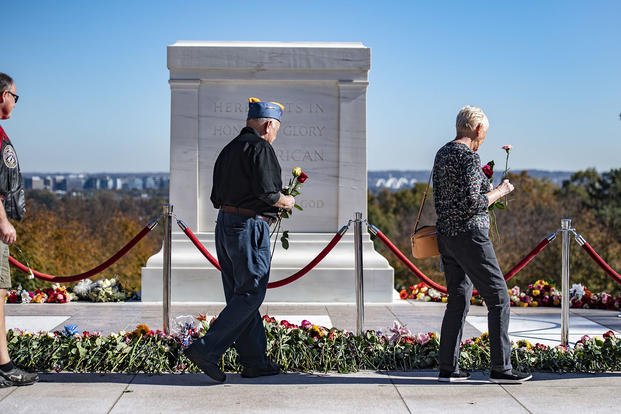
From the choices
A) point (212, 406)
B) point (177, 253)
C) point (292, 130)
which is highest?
point (292, 130)

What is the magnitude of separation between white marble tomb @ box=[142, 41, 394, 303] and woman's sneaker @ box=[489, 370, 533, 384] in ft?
12.8

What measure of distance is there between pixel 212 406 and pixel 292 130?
5079 millimetres

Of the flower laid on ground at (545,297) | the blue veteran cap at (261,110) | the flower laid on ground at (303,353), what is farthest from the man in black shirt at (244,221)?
the flower laid on ground at (545,297)

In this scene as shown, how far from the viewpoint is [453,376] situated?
21.0 ft

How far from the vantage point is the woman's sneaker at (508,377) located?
20.7 feet

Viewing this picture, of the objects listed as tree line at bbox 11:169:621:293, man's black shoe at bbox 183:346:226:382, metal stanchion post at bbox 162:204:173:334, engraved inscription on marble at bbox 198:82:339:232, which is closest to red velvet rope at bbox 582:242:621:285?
man's black shoe at bbox 183:346:226:382

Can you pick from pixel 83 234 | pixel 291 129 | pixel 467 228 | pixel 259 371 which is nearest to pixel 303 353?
pixel 259 371

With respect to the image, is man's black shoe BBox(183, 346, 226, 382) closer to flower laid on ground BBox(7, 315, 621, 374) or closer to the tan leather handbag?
flower laid on ground BBox(7, 315, 621, 374)

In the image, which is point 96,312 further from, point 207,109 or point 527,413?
point 527,413

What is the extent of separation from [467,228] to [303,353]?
4.99 ft

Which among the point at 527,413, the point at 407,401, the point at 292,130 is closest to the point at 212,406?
the point at 407,401

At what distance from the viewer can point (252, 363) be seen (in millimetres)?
6445

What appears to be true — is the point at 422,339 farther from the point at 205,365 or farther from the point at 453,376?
the point at 205,365

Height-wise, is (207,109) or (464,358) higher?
(207,109)
